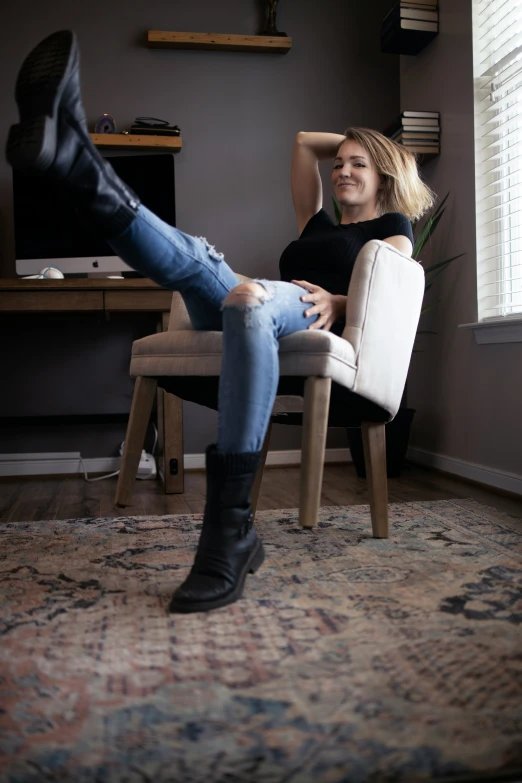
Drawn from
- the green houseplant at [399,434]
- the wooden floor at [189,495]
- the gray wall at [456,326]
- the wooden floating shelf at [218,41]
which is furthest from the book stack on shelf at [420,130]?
the wooden floor at [189,495]

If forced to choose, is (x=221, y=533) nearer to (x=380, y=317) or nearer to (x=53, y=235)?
(x=380, y=317)

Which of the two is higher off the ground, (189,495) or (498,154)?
(498,154)

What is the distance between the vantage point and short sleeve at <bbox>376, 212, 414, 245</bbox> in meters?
1.86

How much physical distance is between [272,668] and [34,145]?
0.87 m

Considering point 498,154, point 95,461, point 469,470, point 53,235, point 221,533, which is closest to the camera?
point 221,533

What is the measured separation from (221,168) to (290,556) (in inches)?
92.9

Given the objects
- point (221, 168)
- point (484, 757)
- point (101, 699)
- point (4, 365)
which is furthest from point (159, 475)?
point (484, 757)

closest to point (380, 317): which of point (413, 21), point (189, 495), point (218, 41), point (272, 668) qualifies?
point (272, 668)

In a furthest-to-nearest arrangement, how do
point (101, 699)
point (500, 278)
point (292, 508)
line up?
1. point (500, 278)
2. point (292, 508)
3. point (101, 699)

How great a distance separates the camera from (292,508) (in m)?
2.21

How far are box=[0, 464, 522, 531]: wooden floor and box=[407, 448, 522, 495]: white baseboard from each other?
0.04 meters

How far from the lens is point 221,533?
124 cm

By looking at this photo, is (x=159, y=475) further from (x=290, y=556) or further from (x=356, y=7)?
(x=356, y=7)

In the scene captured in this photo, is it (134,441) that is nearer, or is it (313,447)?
(313,447)
